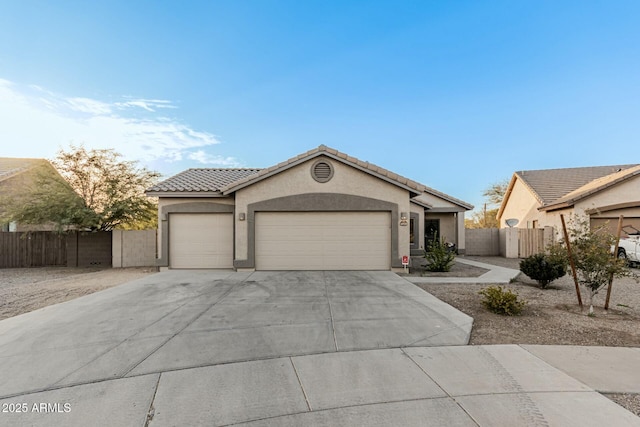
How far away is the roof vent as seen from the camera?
11.6m

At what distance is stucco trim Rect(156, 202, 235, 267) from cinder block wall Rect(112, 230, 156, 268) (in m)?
2.37

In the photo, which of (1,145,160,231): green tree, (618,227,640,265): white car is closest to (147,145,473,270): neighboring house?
(1,145,160,231): green tree

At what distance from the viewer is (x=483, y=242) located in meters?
19.3

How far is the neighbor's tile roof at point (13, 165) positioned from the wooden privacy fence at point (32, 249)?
4008 mm

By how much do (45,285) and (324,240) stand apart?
9498 millimetres

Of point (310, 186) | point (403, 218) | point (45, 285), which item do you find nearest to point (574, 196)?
point (403, 218)

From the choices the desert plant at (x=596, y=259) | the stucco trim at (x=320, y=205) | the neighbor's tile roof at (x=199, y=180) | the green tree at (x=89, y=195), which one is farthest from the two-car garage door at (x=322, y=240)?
the green tree at (x=89, y=195)

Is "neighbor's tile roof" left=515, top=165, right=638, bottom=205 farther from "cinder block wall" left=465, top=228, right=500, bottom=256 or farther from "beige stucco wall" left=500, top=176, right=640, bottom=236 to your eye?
"cinder block wall" left=465, top=228, right=500, bottom=256

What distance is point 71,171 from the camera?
45.4 feet

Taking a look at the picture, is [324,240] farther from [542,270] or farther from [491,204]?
[491,204]

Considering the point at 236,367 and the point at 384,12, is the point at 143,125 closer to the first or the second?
the point at 384,12

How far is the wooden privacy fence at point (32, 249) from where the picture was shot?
14078mm

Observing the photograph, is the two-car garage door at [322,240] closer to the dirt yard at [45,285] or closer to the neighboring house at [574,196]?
the dirt yard at [45,285]

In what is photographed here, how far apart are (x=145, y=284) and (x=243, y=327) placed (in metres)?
5.57
